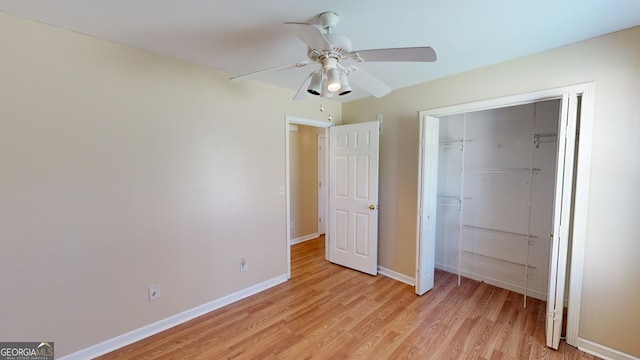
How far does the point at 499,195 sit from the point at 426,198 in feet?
3.07

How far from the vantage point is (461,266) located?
3344 millimetres

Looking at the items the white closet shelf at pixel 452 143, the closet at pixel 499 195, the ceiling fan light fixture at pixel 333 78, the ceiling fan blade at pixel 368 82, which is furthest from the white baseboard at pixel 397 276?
the ceiling fan light fixture at pixel 333 78

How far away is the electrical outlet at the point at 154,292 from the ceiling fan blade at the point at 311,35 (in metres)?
2.31

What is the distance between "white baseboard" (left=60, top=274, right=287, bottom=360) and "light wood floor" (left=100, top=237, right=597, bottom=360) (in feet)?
0.18

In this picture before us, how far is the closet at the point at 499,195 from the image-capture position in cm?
269

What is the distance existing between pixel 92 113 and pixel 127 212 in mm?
785

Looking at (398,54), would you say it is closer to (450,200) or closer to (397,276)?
(450,200)

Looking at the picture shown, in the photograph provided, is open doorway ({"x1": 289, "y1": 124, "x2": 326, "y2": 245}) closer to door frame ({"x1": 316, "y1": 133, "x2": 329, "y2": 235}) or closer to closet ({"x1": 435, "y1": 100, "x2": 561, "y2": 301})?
door frame ({"x1": 316, "y1": 133, "x2": 329, "y2": 235})

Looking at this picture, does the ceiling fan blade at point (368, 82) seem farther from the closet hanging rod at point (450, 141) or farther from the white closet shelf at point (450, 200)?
the white closet shelf at point (450, 200)

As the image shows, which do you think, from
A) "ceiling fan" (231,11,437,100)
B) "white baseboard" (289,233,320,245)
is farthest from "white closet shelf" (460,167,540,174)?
"white baseboard" (289,233,320,245)

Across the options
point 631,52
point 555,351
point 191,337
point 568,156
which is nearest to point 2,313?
point 191,337

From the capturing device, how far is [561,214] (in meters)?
1.97

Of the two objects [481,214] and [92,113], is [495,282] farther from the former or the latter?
[92,113]

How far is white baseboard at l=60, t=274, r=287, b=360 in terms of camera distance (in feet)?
6.32
